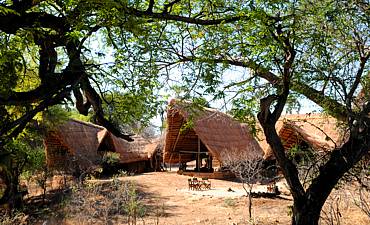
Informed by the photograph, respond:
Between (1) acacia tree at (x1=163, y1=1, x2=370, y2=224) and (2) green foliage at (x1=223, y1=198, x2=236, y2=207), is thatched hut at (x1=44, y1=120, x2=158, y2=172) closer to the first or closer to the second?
(2) green foliage at (x1=223, y1=198, x2=236, y2=207)

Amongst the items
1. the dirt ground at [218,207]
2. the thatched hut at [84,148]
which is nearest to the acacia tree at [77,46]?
the dirt ground at [218,207]

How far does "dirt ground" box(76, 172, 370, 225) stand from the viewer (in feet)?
30.6

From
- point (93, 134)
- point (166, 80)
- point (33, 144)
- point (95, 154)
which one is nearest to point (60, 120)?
point (33, 144)

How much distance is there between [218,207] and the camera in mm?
11781

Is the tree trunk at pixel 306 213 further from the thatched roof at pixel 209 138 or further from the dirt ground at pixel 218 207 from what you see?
the thatched roof at pixel 209 138

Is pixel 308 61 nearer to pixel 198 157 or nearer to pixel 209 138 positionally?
pixel 209 138

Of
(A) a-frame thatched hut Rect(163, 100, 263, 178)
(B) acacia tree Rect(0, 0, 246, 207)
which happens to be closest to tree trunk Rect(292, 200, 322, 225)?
(B) acacia tree Rect(0, 0, 246, 207)

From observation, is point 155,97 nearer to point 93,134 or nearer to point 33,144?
point 33,144

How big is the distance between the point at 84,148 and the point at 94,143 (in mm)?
1426

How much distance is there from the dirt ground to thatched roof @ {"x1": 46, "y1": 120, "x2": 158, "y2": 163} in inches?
191

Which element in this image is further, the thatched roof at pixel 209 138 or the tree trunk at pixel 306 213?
the thatched roof at pixel 209 138

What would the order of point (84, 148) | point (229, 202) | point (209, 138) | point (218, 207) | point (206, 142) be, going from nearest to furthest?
point (218, 207) < point (229, 202) < point (206, 142) < point (209, 138) < point (84, 148)

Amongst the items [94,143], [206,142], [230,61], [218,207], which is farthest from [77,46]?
[94,143]

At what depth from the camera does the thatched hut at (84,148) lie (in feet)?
60.9
